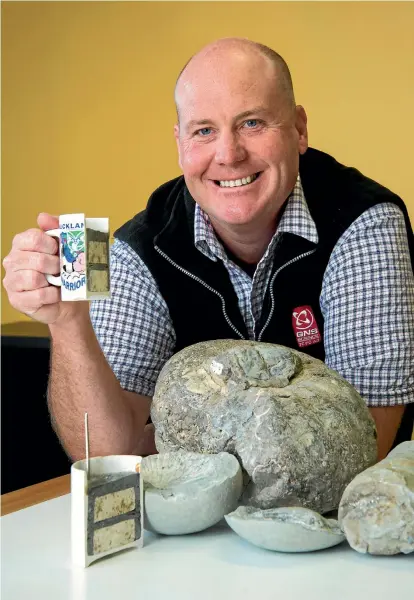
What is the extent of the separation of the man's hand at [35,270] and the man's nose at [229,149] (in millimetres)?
520

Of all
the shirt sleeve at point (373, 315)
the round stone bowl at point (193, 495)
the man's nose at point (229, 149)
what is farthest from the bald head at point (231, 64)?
the round stone bowl at point (193, 495)

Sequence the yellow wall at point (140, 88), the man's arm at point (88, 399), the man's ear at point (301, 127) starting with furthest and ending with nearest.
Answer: the yellow wall at point (140, 88) → the man's ear at point (301, 127) → the man's arm at point (88, 399)

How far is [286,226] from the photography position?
6.03ft

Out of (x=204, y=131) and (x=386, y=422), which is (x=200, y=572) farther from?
(x=204, y=131)

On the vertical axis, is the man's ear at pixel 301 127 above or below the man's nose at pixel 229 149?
above

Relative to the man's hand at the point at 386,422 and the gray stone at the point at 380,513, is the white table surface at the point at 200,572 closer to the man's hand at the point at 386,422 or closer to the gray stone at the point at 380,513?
the gray stone at the point at 380,513

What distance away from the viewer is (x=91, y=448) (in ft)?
5.45

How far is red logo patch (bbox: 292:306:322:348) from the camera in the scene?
6.09 feet

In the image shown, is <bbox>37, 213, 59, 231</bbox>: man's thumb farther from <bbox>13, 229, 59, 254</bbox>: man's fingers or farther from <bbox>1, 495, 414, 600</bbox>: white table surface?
<bbox>1, 495, 414, 600</bbox>: white table surface

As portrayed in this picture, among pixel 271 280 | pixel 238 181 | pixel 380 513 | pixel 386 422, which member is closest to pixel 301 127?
pixel 238 181

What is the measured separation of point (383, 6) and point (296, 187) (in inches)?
45.3

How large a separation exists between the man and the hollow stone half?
0.53m

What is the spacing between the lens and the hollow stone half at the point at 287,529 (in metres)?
1.07

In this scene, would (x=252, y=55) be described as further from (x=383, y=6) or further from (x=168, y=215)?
(x=383, y=6)
